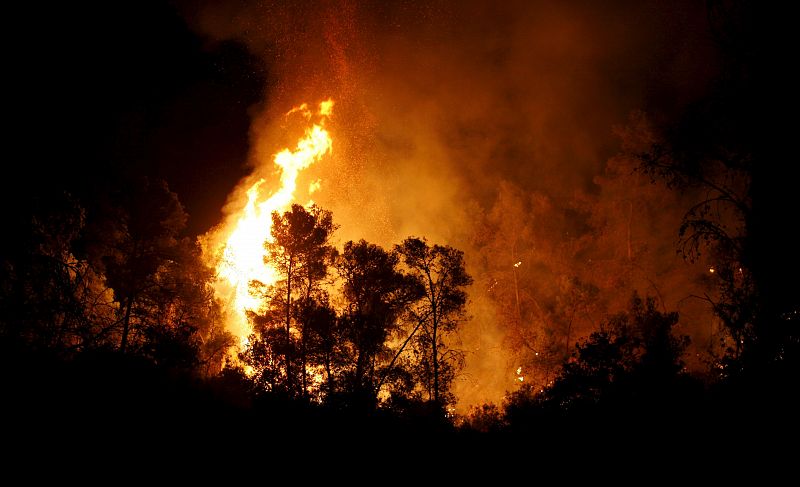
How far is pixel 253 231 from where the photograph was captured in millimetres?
35500

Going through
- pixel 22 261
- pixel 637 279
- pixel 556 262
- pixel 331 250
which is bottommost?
pixel 22 261

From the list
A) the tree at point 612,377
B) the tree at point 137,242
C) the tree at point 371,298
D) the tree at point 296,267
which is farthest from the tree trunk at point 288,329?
the tree at point 612,377

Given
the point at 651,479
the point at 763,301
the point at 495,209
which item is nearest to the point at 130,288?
the point at 651,479

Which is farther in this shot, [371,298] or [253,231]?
[253,231]

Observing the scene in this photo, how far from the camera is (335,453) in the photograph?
10.6 metres

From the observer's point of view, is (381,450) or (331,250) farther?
(331,250)

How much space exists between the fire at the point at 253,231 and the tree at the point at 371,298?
1310 centimetres

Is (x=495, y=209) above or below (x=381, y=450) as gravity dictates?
above

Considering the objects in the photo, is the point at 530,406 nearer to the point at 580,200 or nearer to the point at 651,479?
the point at 651,479

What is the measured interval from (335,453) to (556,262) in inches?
1369

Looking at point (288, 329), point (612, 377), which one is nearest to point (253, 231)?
point (288, 329)

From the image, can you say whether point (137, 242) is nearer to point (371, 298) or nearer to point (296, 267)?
point (296, 267)

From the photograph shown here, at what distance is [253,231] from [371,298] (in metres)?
17.6

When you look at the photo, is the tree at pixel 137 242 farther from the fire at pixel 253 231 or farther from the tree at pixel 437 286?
the tree at pixel 437 286
